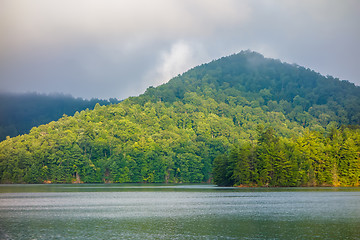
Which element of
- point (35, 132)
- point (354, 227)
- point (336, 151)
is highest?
point (35, 132)

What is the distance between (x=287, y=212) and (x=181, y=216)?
44.3 ft

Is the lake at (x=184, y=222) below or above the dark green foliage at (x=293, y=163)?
below

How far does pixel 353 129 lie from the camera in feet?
511

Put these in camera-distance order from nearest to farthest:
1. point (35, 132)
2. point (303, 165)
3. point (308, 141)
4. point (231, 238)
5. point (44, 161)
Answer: point (231, 238), point (303, 165), point (308, 141), point (44, 161), point (35, 132)

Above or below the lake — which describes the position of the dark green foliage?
above

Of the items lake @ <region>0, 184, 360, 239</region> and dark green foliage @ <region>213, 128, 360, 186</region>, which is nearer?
lake @ <region>0, 184, 360, 239</region>

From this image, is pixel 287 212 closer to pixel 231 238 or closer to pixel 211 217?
pixel 211 217

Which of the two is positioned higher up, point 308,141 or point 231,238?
point 308,141

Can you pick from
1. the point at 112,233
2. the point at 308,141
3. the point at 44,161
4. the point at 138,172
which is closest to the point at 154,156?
the point at 138,172

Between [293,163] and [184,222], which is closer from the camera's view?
[184,222]

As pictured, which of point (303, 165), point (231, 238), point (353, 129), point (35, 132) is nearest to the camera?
point (231, 238)

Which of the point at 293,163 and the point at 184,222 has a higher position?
the point at 293,163

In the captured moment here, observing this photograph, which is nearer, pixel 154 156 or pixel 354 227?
pixel 354 227

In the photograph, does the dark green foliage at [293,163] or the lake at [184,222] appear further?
the dark green foliage at [293,163]
